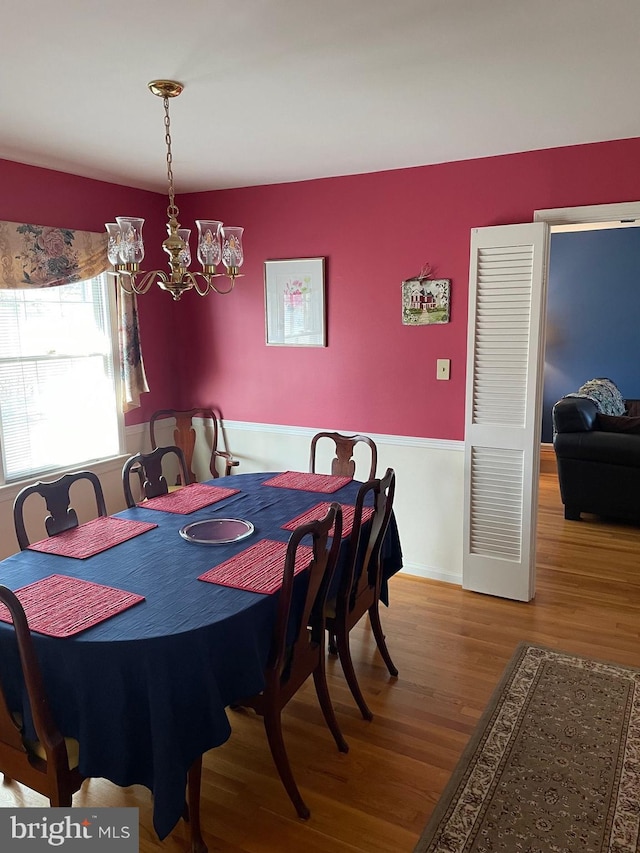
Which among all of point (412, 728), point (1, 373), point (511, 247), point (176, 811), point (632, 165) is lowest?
point (412, 728)

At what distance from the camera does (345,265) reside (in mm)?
4000

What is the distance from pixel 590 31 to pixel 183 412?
3.44 metres

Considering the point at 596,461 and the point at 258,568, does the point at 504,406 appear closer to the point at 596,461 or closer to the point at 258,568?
the point at 596,461

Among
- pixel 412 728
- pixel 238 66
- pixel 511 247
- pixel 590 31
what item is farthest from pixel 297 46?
pixel 412 728

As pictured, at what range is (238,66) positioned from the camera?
7.23 ft

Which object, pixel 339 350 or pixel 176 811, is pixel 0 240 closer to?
pixel 339 350

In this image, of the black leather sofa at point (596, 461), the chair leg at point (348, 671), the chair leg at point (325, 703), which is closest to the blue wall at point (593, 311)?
the black leather sofa at point (596, 461)

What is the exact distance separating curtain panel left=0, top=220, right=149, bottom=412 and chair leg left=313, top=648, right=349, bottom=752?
2499 millimetres

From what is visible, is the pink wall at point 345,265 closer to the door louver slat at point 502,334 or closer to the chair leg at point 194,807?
the door louver slat at point 502,334

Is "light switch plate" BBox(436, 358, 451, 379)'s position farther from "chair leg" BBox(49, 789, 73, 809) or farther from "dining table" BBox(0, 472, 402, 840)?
"chair leg" BBox(49, 789, 73, 809)

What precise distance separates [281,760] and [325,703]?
1.13ft

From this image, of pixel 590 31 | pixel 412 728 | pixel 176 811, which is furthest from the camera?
pixel 412 728

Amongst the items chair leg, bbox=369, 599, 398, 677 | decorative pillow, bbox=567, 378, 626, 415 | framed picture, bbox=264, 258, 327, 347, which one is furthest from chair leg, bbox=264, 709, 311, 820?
decorative pillow, bbox=567, 378, 626, 415

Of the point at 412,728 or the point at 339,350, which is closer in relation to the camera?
the point at 412,728
